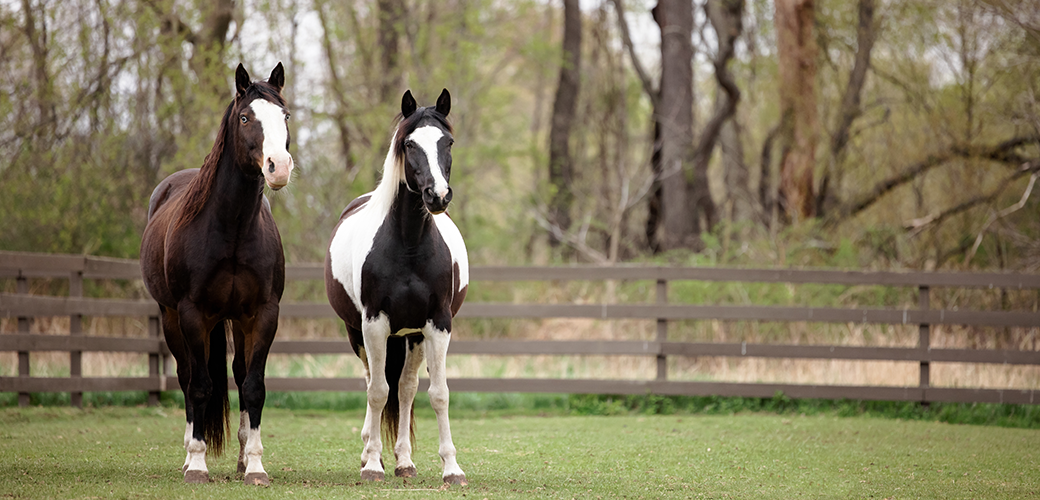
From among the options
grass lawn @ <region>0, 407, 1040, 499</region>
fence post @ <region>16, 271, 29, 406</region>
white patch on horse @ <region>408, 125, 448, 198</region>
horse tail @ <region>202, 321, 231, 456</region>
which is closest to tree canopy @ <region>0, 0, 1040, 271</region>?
fence post @ <region>16, 271, 29, 406</region>

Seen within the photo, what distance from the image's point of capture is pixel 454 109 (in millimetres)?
14336

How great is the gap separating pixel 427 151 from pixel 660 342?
15.4 ft

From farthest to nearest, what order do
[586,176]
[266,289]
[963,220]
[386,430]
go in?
1. [586,176]
2. [963,220]
3. [386,430]
4. [266,289]

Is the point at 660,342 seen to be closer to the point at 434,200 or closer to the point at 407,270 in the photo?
the point at 407,270

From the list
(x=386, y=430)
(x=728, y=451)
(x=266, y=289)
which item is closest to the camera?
(x=266, y=289)

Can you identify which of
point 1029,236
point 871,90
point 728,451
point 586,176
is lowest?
point 728,451

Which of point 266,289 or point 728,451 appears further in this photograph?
point 728,451

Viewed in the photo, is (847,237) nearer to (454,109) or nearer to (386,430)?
(454,109)

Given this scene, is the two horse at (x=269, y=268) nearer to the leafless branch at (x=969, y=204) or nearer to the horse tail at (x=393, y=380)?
the horse tail at (x=393, y=380)

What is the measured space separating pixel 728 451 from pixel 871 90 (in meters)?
10.5

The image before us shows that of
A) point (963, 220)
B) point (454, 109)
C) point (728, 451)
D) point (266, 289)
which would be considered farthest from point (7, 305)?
point (963, 220)

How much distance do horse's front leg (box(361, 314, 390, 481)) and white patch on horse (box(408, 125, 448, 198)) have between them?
81 cm

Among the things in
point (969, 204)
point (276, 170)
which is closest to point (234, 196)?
point (276, 170)

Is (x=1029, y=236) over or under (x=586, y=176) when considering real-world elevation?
under
